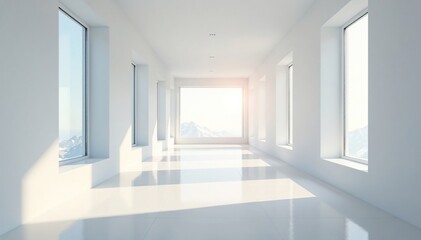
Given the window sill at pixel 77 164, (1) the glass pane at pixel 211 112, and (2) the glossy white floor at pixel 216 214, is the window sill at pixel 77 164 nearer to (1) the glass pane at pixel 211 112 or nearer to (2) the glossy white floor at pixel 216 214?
(2) the glossy white floor at pixel 216 214

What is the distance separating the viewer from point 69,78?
5.00 meters

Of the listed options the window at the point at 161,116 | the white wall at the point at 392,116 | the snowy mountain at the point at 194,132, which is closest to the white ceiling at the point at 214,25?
the white wall at the point at 392,116

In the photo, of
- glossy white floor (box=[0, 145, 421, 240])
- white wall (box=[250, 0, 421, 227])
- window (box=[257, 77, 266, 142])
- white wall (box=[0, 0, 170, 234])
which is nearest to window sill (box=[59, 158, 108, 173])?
white wall (box=[0, 0, 170, 234])

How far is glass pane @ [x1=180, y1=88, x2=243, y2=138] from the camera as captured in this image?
1698 cm

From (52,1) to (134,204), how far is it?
2.35 m

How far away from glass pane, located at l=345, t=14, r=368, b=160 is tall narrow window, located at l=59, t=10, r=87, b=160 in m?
3.99

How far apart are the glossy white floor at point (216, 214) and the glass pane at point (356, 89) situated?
0.79 metres

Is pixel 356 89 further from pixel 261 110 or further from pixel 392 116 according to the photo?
pixel 261 110

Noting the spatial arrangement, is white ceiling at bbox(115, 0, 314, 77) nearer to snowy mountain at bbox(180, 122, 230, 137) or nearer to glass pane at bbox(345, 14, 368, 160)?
glass pane at bbox(345, 14, 368, 160)

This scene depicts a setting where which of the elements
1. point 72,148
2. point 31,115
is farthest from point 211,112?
point 31,115

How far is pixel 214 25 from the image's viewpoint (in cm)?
753

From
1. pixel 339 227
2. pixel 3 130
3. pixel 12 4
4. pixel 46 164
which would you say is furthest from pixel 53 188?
pixel 339 227

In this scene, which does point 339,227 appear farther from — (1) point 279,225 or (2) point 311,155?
(2) point 311,155

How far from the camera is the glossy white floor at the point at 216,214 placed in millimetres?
2848
